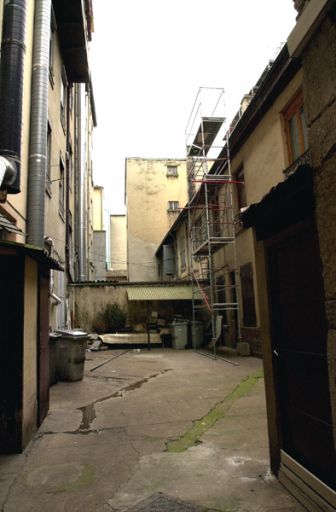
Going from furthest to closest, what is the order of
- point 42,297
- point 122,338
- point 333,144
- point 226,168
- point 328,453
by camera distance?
point 122,338, point 226,168, point 42,297, point 328,453, point 333,144

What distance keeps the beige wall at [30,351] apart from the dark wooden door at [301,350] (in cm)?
280

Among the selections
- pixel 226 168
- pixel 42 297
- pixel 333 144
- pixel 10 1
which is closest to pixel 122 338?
pixel 226 168

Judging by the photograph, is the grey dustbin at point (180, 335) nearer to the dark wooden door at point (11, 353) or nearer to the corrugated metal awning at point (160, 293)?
the corrugated metal awning at point (160, 293)

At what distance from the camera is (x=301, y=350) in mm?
3014

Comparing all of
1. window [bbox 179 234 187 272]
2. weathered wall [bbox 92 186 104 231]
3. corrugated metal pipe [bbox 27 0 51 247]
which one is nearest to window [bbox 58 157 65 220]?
corrugated metal pipe [bbox 27 0 51 247]

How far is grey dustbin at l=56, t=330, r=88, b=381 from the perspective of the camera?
8445 mm

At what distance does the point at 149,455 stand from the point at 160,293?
12.9 m

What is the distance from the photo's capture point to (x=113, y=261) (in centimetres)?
4306

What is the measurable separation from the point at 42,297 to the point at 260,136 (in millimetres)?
8683

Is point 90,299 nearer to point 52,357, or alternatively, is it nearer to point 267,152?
point 52,357

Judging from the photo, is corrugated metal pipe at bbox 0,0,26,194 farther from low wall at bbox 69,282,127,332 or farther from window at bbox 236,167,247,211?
Result: low wall at bbox 69,282,127,332

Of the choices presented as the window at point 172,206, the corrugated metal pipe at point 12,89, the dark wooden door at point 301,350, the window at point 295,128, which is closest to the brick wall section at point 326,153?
the dark wooden door at point 301,350

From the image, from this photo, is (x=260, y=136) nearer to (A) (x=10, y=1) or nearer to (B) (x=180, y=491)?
(A) (x=10, y=1)

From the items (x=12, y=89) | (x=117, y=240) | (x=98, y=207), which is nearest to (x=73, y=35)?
(x=12, y=89)
